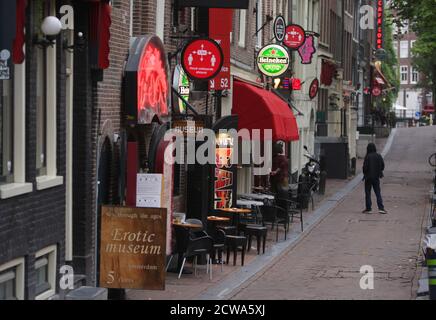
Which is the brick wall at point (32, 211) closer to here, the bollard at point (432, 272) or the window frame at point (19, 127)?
the window frame at point (19, 127)

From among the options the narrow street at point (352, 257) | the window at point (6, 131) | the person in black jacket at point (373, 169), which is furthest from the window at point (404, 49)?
the window at point (6, 131)

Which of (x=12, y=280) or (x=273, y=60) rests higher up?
(x=273, y=60)

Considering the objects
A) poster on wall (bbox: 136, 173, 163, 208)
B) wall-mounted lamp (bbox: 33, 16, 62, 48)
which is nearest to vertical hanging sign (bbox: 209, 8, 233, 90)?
poster on wall (bbox: 136, 173, 163, 208)

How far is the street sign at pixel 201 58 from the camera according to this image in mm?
19125

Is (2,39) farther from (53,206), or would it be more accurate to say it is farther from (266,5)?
(266,5)

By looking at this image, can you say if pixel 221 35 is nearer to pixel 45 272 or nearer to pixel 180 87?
pixel 180 87

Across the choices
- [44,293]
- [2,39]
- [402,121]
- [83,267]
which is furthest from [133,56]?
[402,121]

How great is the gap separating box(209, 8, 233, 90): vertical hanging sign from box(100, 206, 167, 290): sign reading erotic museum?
970 cm

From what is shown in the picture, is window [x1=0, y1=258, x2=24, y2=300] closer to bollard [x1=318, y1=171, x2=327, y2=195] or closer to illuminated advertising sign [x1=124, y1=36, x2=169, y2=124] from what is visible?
illuminated advertising sign [x1=124, y1=36, x2=169, y2=124]

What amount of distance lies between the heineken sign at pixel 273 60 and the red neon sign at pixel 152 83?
11299 mm

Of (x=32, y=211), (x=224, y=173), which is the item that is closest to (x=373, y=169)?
(x=224, y=173)

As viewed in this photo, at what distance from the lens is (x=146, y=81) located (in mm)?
16359

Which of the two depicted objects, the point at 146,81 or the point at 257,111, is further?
the point at 257,111

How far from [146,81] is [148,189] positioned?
6.63 ft
